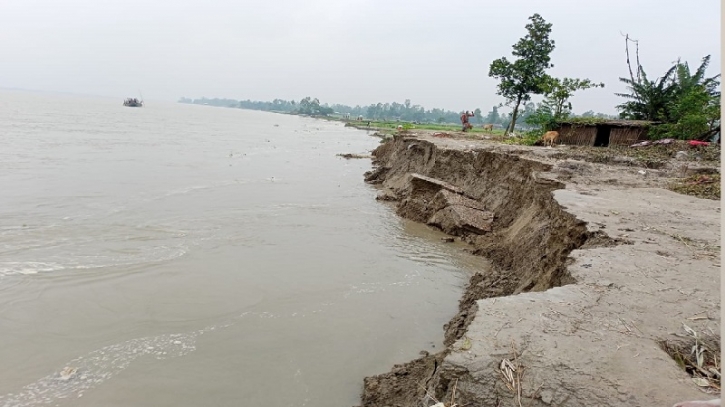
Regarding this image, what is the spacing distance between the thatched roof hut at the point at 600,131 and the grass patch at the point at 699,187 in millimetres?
8129

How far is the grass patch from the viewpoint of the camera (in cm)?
834

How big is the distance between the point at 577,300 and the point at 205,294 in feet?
15.7

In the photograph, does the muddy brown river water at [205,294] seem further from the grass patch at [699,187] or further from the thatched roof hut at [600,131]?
the thatched roof hut at [600,131]

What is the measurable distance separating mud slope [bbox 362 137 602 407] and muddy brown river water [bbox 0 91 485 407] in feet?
1.34

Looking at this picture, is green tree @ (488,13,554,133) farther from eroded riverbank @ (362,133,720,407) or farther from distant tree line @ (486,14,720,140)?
eroded riverbank @ (362,133,720,407)

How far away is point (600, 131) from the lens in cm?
1753

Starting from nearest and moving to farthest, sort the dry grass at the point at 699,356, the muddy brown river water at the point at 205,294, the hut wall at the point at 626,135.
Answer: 1. the dry grass at the point at 699,356
2. the muddy brown river water at the point at 205,294
3. the hut wall at the point at 626,135

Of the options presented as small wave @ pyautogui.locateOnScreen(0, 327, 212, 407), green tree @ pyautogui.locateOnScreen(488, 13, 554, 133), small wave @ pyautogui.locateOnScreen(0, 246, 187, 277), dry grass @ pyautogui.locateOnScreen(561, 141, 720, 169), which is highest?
green tree @ pyautogui.locateOnScreen(488, 13, 554, 133)

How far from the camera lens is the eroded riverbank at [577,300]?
273 centimetres

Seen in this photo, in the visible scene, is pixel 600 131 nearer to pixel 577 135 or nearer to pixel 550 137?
pixel 577 135

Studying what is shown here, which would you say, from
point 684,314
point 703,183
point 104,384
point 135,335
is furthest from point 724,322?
point 703,183

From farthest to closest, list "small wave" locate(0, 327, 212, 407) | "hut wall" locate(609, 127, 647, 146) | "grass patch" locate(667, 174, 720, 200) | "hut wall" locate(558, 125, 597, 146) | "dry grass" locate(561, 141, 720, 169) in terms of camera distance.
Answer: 1. "hut wall" locate(558, 125, 597, 146)
2. "hut wall" locate(609, 127, 647, 146)
3. "dry grass" locate(561, 141, 720, 169)
4. "grass patch" locate(667, 174, 720, 200)
5. "small wave" locate(0, 327, 212, 407)

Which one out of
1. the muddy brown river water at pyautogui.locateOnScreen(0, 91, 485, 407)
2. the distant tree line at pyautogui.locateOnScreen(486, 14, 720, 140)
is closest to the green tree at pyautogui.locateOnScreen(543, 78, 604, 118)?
the distant tree line at pyautogui.locateOnScreen(486, 14, 720, 140)

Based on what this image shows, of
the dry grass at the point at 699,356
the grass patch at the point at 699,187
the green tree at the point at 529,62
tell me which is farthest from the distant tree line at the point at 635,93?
the dry grass at the point at 699,356
